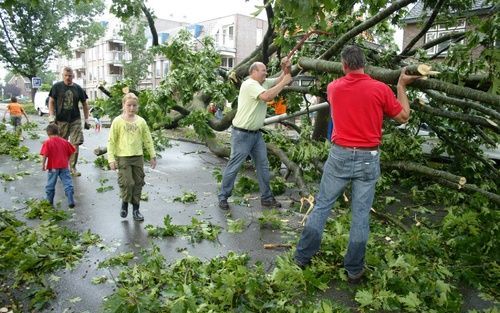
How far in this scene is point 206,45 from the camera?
9102 millimetres

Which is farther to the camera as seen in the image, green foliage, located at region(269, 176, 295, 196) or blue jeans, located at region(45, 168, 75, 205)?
green foliage, located at region(269, 176, 295, 196)

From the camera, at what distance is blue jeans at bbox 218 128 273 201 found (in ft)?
18.8

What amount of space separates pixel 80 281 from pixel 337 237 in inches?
100

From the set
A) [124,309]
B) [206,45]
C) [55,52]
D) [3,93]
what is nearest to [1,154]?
[206,45]

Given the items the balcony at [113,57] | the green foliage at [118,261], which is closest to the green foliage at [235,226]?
the green foliage at [118,261]

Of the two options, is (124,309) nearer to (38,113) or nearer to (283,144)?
(283,144)

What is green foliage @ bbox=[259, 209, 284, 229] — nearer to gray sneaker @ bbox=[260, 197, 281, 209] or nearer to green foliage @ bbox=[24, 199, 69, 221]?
gray sneaker @ bbox=[260, 197, 281, 209]

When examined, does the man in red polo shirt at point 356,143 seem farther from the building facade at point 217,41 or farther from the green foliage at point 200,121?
the building facade at point 217,41

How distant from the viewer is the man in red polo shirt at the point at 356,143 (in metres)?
3.38

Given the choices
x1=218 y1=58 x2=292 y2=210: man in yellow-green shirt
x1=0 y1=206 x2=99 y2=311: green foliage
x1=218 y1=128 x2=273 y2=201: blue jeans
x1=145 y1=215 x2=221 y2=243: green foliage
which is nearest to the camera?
x1=0 y1=206 x2=99 y2=311: green foliage

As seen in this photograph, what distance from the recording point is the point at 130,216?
5574 millimetres

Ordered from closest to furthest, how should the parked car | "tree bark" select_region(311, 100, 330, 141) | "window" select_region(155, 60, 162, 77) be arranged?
"tree bark" select_region(311, 100, 330, 141) < the parked car < "window" select_region(155, 60, 162, 77)

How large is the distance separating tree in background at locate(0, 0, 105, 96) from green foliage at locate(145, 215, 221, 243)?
31262mm

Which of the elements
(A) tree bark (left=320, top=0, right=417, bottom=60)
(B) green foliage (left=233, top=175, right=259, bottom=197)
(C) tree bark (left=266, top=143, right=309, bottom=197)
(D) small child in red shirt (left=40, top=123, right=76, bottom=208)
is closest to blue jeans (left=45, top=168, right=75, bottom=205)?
(D) small child in red shirt (left=40, top=123, right=76, bottom=208)
